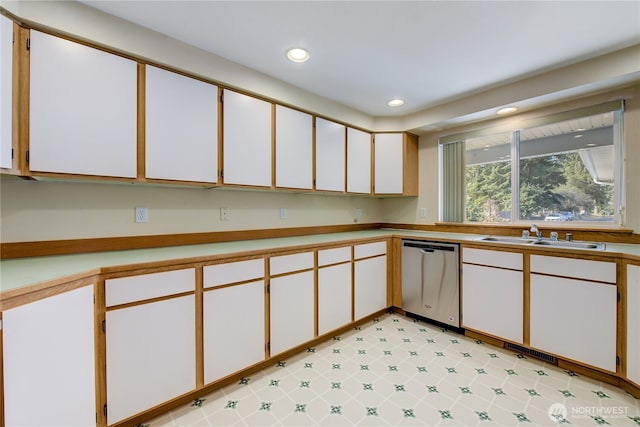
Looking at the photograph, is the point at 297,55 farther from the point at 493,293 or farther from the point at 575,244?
the point at 575,244

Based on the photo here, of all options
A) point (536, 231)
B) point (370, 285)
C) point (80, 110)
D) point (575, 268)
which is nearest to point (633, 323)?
point (575, 268)

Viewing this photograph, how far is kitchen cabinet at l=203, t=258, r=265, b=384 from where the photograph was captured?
5.77ft

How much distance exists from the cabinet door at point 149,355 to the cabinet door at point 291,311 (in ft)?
1.93

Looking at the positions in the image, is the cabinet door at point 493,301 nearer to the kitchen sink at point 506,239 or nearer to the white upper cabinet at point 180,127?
the kitchen sink at point 506,239

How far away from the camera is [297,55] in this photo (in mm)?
2053

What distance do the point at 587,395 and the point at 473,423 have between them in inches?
34.7

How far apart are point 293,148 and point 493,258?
2.01 metres

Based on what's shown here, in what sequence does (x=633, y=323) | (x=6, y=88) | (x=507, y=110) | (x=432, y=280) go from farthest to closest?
(x=432, y=280) < (x=507, y=110) < (x=633, y=323) < (x=6, y=88)

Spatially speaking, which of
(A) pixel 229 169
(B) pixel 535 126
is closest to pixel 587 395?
(B) pixel 535 126

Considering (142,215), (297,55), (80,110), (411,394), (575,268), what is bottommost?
(411,394)

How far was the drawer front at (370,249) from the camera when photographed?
275cm

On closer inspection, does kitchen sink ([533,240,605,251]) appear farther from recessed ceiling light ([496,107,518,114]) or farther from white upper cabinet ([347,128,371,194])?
white upper cabinet ([347,128,371,194])

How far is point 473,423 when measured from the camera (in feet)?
5.08

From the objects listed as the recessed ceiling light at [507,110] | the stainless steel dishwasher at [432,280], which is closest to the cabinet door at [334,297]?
the stainless steel dishwasher at [432,280]
